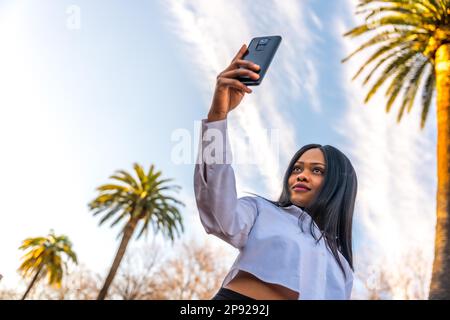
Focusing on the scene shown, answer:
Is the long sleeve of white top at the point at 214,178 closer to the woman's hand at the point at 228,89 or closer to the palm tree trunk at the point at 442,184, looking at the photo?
the woman's hand at the point at 228,89

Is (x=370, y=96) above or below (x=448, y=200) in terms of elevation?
above

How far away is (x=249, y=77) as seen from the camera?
5.63ft

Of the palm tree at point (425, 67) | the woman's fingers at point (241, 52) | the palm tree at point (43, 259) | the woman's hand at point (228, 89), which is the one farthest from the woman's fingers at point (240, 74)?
the palm tree at point (43, 259)

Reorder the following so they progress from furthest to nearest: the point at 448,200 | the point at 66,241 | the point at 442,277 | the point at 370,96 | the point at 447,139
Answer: the point at 66,241 < the point at 370,96 < the point at 447,139 < the point at 448,200 < the point at 442,277

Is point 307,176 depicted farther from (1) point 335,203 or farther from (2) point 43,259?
(2) point 43,259

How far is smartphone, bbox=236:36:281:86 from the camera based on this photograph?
1.74 meters

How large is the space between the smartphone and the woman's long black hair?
723 millimetres

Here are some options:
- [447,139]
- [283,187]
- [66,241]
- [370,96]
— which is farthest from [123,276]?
[283,187]

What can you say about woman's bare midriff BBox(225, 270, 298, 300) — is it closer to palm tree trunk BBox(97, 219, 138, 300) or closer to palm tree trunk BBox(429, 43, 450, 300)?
palm tree trunk BBox(429, 43, 450, 300)

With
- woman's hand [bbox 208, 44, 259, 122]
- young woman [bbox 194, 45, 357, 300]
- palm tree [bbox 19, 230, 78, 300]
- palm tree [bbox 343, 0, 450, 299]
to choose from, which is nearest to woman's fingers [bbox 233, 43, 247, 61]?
young woman [bbox 194, 45, 357, 300]

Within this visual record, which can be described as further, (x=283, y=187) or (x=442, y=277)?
(x=442, y=277)
